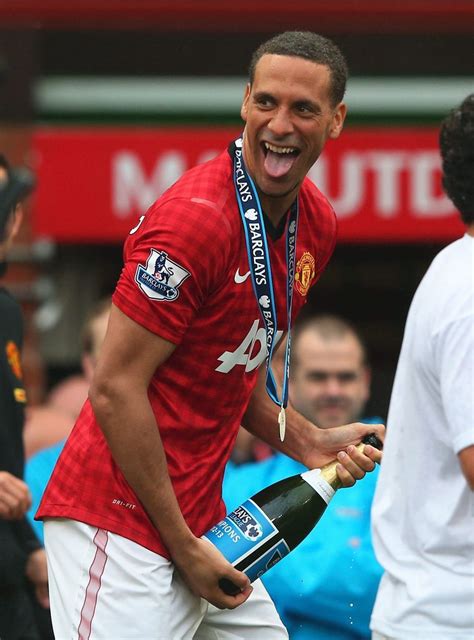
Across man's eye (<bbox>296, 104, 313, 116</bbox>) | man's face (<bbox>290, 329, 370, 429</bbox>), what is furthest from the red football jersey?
man's face (<bbox>290, 329, 370, 429</bbox>)

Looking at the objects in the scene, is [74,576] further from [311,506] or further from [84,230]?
[84,230]

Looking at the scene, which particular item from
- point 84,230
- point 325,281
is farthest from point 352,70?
point 84,230

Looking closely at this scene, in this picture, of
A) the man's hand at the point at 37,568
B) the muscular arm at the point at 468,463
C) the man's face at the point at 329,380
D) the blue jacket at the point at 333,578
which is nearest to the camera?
the muscular arm at the point at 468,463

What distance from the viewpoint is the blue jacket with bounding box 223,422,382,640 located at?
504 cm

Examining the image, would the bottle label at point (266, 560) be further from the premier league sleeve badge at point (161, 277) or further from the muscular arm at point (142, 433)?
the premier league sleeve badge at point (161, 277)

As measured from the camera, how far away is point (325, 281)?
1035 centimetres

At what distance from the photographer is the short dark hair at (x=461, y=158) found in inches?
132

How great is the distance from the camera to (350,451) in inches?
153

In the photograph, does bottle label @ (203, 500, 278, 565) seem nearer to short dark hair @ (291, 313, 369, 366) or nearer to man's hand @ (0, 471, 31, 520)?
man's hand @ (0, 471, 31, 520)

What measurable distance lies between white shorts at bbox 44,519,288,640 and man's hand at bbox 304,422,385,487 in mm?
544

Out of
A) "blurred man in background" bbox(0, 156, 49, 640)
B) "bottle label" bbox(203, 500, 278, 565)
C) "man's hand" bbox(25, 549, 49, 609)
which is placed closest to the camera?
"bottle label" bbox(203, 500, 278, 565)

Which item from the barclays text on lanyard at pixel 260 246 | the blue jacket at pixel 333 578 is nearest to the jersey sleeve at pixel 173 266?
the barclays text on lanyard at pixel 260 246

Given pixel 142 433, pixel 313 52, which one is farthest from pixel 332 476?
pixel 313 52

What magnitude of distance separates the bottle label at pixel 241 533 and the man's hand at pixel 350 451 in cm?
26
